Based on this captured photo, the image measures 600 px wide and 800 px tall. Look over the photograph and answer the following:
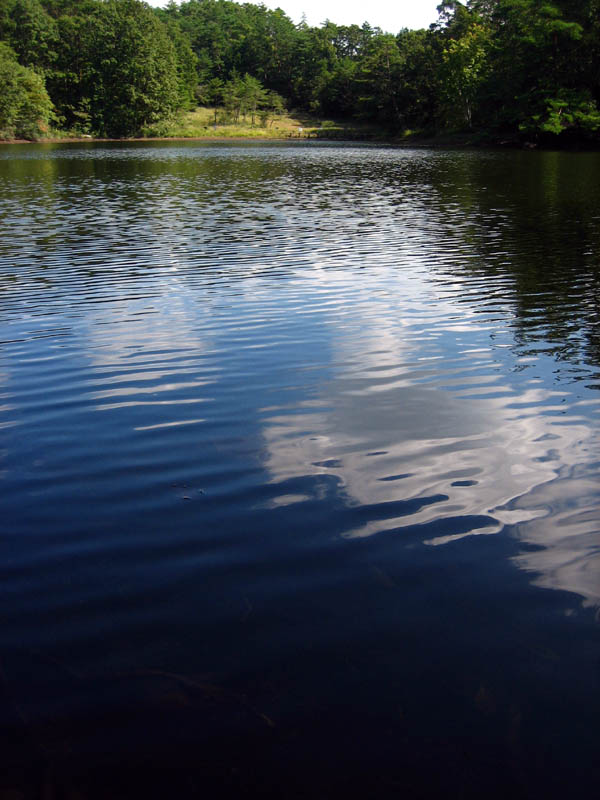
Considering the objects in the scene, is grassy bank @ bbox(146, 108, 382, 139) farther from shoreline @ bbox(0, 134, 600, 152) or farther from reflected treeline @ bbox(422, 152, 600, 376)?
reflected treeline @ bbox(422, 152, 600, 376)

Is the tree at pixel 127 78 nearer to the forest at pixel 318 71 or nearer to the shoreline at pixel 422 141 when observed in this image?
the forest at pixel 318 71

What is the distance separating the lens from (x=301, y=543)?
471 centimetres

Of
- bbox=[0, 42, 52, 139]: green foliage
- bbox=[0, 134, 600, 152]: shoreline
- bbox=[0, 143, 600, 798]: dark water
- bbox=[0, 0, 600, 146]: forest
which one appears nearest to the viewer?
bbox=[0, 143, 600, 798]: dark water

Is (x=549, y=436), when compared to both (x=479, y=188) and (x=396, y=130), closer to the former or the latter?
(x=479, y=188)

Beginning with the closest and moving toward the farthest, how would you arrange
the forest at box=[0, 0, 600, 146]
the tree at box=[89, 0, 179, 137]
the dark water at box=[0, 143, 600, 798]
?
the dark water at box=[0, 143, 600, 798] → the forest at box=[0, 0, 600, 146] → the tree at box=[89, 0, 179, 137]

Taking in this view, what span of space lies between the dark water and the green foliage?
8642 centimetres

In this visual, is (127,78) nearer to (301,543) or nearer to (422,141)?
(422,141)

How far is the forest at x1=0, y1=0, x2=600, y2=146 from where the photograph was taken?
222ft

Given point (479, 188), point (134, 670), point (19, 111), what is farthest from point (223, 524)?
point (19, 111)

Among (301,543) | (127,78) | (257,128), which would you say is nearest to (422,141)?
(257,128)

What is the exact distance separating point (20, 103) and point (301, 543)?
3858 inches

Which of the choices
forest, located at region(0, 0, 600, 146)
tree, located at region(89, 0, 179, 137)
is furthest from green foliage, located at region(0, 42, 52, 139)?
tree, located at region(89, 0, 179, 137)

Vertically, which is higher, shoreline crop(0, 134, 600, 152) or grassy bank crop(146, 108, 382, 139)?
grassy bank crop(146, 108, 382, 139)

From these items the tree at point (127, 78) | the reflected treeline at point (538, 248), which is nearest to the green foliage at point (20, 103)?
the tree at point (127, 78)
